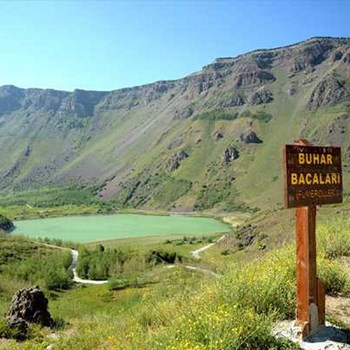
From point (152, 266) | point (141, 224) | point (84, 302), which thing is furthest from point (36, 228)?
point (84, 302)

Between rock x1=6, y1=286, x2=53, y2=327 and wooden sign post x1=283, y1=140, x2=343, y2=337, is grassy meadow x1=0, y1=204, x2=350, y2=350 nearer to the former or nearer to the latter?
wooden sign post x1=283, y1=140, x2=343, y2=337

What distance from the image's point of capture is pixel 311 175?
32.2 ft

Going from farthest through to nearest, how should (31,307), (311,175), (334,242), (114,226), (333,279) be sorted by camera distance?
(114,226) < (31,307) < (334,242) < (333,279) < (311,175)

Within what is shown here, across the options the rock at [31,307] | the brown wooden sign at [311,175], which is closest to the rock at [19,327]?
the rock at [31,307]

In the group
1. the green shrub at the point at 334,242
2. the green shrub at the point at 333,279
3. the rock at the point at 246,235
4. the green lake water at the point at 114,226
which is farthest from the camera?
the green lake water at the point at 114,226

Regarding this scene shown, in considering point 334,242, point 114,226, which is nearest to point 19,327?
point 334,242

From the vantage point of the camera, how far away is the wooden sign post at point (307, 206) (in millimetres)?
9156

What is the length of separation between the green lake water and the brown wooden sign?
116015 mm

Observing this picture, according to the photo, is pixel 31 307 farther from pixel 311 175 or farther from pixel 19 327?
pixel 311 175

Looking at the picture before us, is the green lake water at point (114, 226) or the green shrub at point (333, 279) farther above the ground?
the green shrub at point (333, 279)

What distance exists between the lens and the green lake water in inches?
5261

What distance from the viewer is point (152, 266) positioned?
78562mm

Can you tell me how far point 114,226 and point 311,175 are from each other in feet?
483

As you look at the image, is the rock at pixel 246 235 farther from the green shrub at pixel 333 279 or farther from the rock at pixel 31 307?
the green shrub at pixel 333 279
